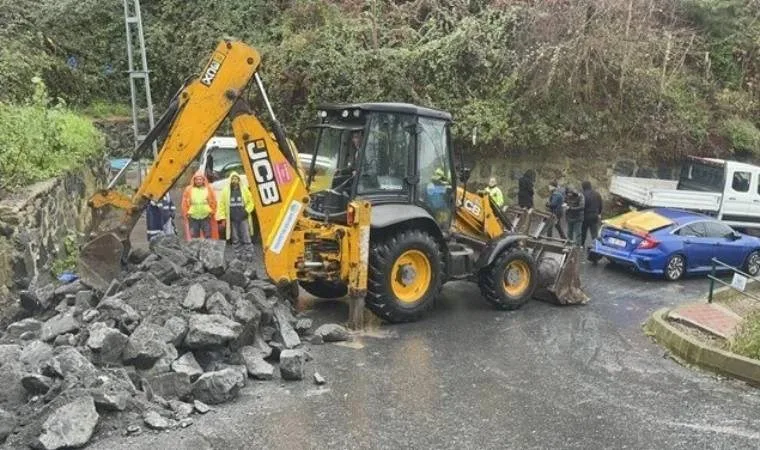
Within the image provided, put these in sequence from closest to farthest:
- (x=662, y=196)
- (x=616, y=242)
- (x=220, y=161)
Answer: (x=616, y=242)
(x=220, y=161)
(x=662, y=196)

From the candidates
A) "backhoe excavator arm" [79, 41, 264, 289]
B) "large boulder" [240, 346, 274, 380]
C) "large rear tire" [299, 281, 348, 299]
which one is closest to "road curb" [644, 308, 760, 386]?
"large rear tire" [299, 281, 348, 299]

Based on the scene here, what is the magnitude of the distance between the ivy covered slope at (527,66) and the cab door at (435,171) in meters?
8.06

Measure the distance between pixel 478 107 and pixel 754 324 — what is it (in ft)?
35.0

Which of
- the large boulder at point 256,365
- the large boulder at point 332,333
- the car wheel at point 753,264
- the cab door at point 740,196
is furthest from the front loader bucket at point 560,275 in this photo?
the cab door at point 740,196

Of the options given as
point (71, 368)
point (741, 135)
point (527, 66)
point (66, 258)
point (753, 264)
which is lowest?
point (753, 264)

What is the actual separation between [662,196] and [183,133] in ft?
38.6

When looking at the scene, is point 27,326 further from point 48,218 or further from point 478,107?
point 478,107

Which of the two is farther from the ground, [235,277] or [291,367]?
[235,277]

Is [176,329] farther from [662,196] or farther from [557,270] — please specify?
[662,196]

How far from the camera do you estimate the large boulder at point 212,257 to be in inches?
346

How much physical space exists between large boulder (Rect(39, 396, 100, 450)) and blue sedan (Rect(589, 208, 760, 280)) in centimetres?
1019

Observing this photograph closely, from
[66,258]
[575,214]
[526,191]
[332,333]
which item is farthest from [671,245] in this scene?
[66,258]

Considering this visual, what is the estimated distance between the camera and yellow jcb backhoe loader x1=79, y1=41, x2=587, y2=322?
27.1ft

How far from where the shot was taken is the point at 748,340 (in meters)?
8.08
